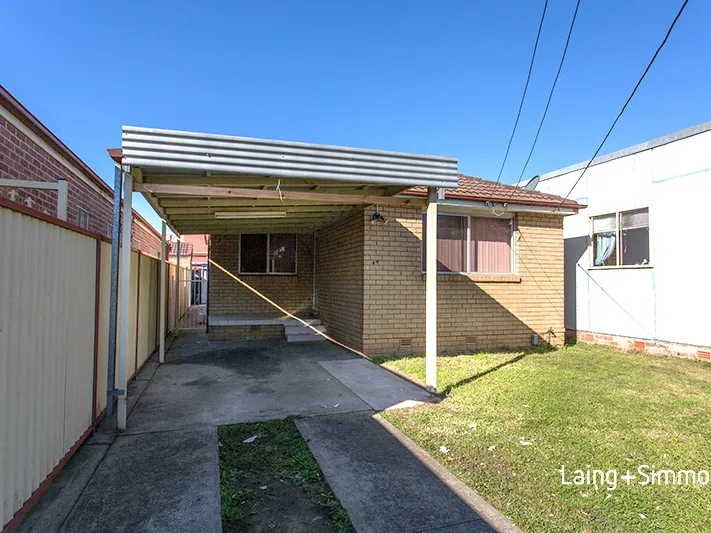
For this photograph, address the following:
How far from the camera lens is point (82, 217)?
654 centimetres

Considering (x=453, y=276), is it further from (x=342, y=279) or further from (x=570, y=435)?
(x=570, y=435)

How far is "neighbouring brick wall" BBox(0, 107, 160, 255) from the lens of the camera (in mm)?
4109

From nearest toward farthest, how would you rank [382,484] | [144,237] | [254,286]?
1. [382,484]
2. [254,286]
3. [144,237]

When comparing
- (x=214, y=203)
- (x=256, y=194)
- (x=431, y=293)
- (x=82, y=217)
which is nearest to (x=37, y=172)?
(x=82, y=217)

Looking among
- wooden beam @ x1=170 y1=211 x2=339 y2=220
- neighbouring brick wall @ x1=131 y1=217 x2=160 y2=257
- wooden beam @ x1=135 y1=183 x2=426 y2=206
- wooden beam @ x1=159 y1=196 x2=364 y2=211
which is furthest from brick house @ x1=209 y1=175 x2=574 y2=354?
neighbouring brick wall @ x1=131 y1=217 x2=160 y2=257

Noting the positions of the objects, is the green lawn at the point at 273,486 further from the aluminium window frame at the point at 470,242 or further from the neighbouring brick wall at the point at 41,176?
the aluminium window frame at the point at 470,242

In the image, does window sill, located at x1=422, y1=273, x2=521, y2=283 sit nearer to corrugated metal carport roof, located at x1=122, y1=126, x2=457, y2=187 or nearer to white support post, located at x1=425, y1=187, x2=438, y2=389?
white support post, located at x1=425, y1=187, x2=438, y2=389

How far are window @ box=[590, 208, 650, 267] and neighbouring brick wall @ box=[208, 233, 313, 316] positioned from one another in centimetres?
772

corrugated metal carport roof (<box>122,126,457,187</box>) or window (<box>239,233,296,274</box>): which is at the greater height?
corrugated metal carport roof (<box>122,126,457,187</box>)

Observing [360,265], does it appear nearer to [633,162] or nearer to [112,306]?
[112,306]

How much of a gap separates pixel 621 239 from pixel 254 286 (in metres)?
9.65

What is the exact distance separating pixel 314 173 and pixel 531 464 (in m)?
3.63

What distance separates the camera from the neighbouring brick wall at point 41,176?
13.5 feet

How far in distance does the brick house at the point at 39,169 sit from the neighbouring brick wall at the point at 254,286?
4.01 meters
